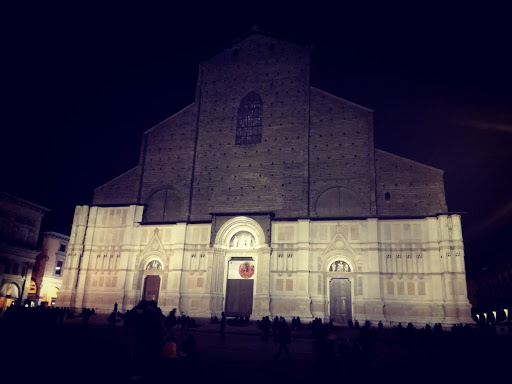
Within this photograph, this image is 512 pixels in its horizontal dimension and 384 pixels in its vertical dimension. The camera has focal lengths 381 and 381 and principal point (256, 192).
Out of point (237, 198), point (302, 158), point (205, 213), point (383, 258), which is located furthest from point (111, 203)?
point (383, 258)

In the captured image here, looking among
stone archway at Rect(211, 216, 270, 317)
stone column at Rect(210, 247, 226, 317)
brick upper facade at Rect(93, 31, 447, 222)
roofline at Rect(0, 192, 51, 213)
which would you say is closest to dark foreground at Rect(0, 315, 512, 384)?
stone archway at Rect(211, 216, 270, 317)

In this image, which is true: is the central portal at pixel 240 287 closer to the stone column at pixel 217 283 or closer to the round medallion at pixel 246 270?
the round medallion at pixel 246 270

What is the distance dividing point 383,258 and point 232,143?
14097 millimetres

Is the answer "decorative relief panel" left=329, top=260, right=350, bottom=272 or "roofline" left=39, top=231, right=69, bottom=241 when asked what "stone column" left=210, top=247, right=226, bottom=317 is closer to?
"decorative relief panel" left=329, top=260, right=350, bottom=272

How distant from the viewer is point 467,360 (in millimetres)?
11891

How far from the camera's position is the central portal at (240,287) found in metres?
26.5

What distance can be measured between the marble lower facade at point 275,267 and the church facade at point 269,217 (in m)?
0.08

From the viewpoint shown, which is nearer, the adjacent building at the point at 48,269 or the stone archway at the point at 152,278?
the stone archway at the point at 152,278

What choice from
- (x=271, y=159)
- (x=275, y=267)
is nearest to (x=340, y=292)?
(x=275, y=267)

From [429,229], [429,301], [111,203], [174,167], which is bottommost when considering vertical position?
[429,301]

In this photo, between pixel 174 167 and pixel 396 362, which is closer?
pixel 396 362

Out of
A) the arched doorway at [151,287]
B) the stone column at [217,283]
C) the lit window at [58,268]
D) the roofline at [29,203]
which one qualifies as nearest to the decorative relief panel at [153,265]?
the arched doorway at [151,287]

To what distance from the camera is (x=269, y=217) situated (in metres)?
27.0

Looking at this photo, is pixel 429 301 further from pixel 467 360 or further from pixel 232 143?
pixel 232 143
